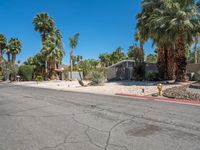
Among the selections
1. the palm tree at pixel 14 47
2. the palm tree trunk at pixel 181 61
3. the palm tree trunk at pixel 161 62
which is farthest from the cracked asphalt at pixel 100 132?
the palm tree at pixel 14 47

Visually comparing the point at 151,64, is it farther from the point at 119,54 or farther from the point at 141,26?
the point at 119,54

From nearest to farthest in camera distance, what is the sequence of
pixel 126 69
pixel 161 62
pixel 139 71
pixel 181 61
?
pixel 181 61
pixel 161 62
pixel 139 71
pixel 126 69

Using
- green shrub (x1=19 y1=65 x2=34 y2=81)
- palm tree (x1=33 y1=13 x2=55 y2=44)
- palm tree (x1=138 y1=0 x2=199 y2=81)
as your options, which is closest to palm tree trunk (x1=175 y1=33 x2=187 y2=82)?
palm tree (x1=138 y1=0 x2=199 y2=81)

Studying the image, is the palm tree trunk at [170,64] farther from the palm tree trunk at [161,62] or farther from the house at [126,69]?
the house at [126,69]

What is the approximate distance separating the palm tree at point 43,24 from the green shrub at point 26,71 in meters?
7.79

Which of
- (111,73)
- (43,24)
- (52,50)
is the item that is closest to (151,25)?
(111,73)

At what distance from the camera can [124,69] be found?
33.8 m

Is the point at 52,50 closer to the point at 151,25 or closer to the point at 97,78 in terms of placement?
the point at 97,78

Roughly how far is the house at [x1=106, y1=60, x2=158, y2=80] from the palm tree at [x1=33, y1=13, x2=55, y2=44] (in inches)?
777

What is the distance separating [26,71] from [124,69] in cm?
2610

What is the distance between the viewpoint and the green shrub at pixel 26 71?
1873 inches

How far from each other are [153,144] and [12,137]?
12.1 ft

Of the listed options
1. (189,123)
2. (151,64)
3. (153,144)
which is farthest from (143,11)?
(153,144)

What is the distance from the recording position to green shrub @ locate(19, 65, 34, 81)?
47.6 meters
